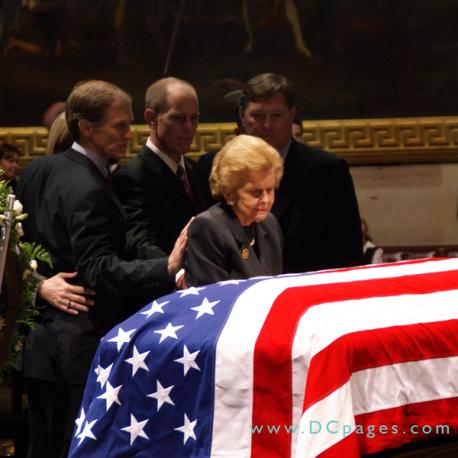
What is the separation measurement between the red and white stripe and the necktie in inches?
40.9

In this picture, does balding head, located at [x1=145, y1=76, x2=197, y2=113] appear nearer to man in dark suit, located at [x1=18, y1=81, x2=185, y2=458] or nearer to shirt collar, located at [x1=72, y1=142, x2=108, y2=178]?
man in dark suit, located at [x1=18, y1=81, x2=185, y2=458]

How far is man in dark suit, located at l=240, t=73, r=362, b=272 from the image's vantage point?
15.3 ft

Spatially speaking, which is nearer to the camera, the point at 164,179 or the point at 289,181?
the point at 164,179

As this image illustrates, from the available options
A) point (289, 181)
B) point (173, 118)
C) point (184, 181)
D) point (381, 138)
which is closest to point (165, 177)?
point (184, 181)

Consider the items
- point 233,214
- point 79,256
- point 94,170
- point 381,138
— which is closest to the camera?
point 233,214

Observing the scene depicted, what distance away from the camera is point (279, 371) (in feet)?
10.3

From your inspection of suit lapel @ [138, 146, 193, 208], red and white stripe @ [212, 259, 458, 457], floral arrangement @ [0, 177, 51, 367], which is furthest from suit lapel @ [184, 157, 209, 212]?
red and white stripe @ [212, 259, 458, 457]

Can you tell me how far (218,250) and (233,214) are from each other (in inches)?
6.6

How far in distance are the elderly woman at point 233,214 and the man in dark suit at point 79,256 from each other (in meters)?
0.26

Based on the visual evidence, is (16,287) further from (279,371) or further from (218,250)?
(279,371)

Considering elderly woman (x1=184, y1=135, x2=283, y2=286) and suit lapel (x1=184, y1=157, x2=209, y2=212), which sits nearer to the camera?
elderly woman (x1=184, y1=135, x2=283, y2=286)

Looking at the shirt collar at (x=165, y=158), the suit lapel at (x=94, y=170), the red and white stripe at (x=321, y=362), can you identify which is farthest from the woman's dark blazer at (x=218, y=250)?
the shirt collar at (x=165, y=158)

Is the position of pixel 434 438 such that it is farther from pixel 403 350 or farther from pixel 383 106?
pixel 383 106

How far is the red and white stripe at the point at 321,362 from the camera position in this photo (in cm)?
306
